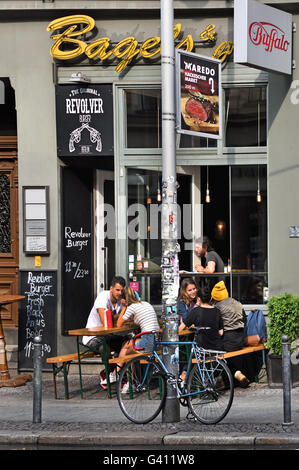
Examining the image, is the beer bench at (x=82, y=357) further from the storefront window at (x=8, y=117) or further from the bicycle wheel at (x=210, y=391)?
the storefront window at (x=8, y=117)

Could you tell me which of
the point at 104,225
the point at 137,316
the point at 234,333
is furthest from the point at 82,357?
the point at 104,225

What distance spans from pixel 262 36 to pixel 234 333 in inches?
164

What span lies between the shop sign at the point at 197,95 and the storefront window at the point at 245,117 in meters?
1.82

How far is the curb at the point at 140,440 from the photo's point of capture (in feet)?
29.4

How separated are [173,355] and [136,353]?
2.29m

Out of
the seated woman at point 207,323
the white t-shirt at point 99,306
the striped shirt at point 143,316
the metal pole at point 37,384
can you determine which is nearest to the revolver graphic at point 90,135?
the white t-shirt at point 99,306

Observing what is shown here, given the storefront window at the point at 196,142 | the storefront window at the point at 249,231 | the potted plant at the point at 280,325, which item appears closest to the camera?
the potted plant at the point at 280,325

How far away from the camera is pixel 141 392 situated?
397 inches

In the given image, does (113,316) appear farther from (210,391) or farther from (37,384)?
(210,391)

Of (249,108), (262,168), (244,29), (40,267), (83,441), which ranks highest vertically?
(244,29)

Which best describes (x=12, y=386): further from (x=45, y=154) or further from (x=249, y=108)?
(x=249, y=108)

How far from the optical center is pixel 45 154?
1396 cm

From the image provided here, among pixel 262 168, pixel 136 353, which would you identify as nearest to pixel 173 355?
pixel 136 353
